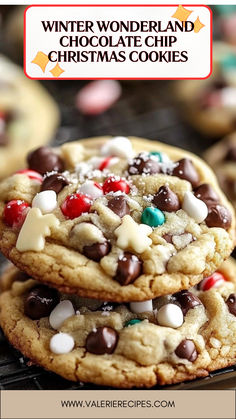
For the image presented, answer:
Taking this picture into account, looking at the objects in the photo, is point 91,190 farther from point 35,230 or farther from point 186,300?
point 186,300

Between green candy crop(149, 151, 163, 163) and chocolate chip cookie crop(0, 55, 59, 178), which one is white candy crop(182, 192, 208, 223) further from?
chocolate chip cookie crop(0, 55, 59, 178)

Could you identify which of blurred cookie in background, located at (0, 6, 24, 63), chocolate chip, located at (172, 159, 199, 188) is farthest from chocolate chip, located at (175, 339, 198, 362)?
blurred cookie in background, located at (0, 6, 24, 63)

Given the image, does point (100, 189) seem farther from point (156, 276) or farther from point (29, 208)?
point (156, 276)

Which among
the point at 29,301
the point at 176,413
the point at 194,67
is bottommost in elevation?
the point at 176,413

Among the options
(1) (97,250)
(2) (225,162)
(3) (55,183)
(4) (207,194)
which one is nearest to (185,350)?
(1) (97,250)

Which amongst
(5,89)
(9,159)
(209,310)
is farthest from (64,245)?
(5,89)
